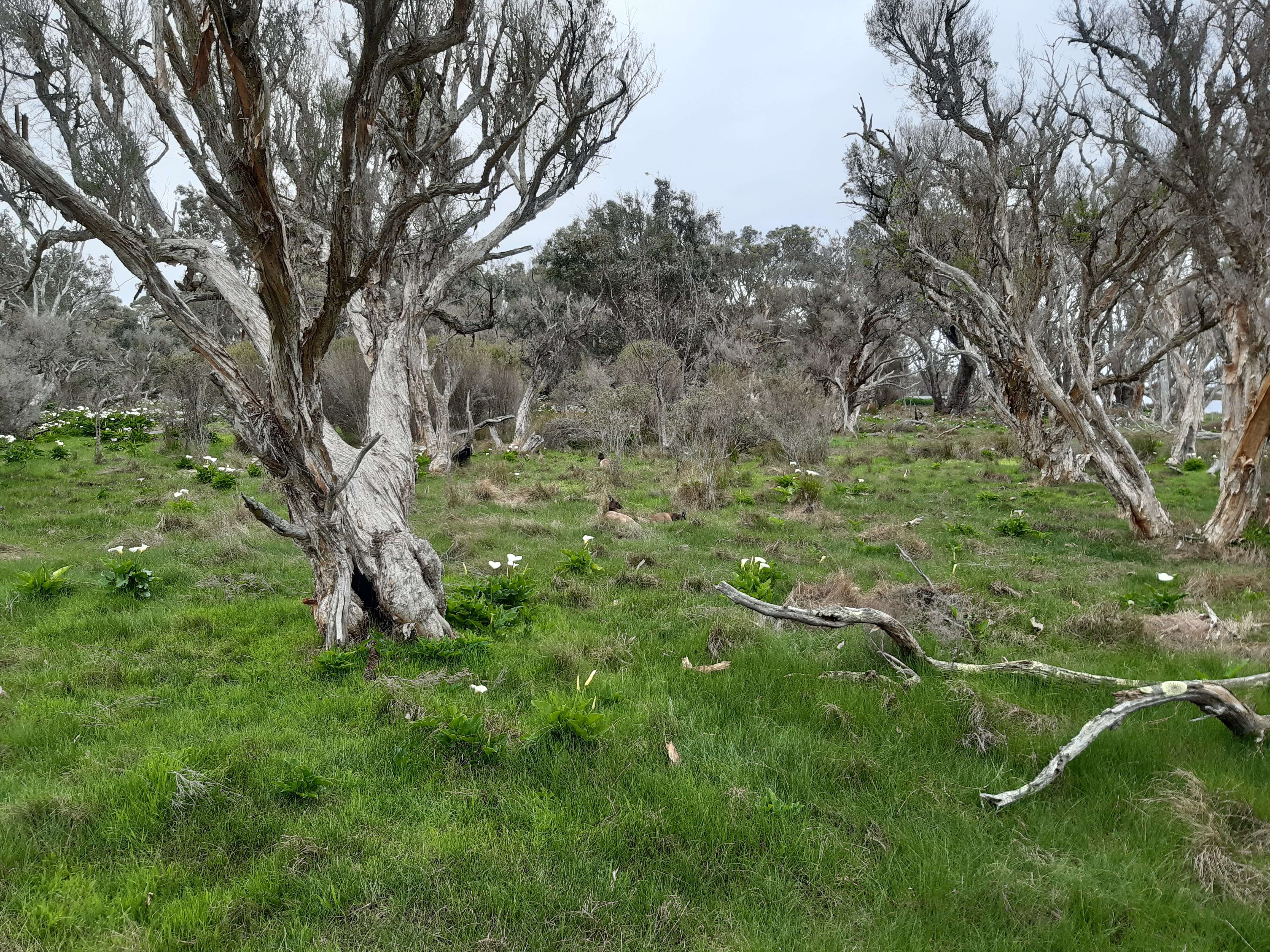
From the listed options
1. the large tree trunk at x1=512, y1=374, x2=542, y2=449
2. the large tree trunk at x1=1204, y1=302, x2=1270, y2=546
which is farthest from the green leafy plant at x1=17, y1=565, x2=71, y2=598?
the large tree trunk at x1=512, y1=374, x2=542, y2=449

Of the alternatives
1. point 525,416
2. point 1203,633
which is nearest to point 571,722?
point 1203,633

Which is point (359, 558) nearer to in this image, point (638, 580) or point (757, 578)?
point (638, 580)

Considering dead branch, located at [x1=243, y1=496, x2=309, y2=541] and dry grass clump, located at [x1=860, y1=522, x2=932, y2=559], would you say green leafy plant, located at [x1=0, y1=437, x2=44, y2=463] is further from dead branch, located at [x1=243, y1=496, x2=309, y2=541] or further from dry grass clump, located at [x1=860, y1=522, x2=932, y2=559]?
dry grass clump, located at [x1=860, y1=522, x2=932, y2=559]

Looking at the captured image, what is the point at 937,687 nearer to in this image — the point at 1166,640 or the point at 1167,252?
the point at 1166,640

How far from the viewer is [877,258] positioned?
24453mm

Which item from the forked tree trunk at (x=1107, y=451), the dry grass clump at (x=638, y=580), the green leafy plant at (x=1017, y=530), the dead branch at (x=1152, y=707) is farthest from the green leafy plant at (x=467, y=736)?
the forked tree trunk at (x=1107, y=451)

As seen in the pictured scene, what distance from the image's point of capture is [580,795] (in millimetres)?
3125

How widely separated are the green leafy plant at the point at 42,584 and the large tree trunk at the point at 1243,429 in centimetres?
1308

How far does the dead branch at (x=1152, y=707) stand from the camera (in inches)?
115

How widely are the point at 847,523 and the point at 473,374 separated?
1567cm

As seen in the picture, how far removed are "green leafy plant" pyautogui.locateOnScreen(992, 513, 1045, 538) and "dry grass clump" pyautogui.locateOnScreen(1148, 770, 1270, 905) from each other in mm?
7160

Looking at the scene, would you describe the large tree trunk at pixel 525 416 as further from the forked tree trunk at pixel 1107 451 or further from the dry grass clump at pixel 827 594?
the dry grass clump at pixel 827 594

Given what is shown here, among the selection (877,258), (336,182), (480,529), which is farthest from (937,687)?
(877,258)

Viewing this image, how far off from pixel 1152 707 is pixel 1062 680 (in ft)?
2.11
